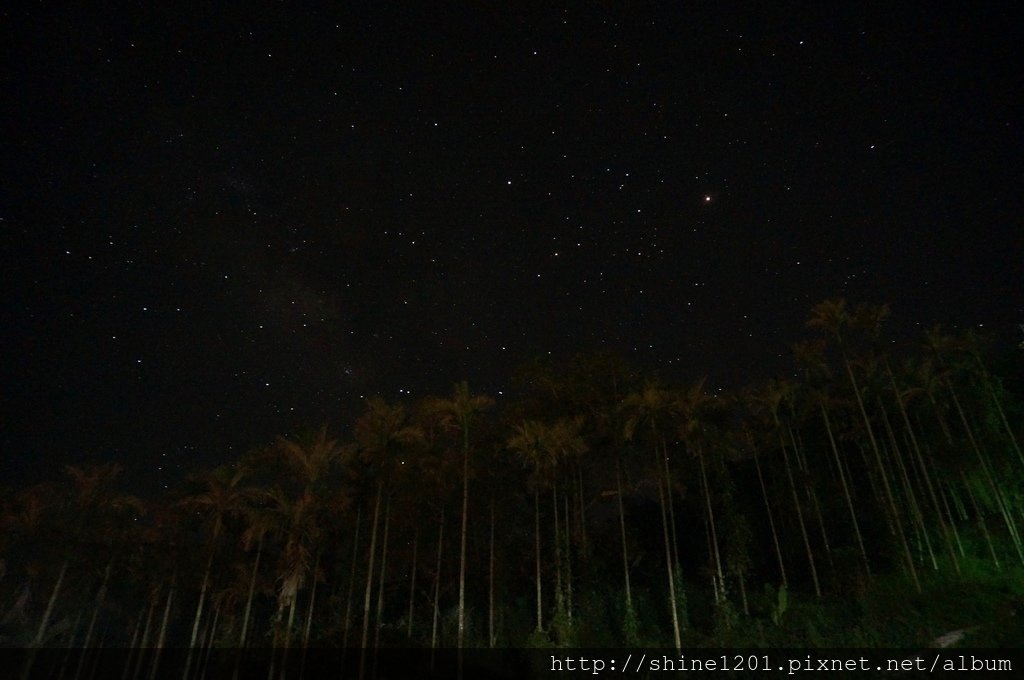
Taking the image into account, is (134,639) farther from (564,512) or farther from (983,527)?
(983,527)

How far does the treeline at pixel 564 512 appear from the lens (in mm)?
32656

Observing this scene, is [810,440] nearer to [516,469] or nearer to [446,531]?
[516,469]

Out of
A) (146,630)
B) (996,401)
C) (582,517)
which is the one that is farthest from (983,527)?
(146,630)

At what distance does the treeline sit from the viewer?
107ft

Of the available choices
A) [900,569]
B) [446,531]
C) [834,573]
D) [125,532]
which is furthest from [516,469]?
[125,532]

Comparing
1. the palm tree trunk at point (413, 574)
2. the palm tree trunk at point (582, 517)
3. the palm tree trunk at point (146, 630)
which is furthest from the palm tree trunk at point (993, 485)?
the palm tree trunk at point (146, 630)

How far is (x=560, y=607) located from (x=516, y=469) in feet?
37.5

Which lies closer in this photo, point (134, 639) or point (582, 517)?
point (582, 517)

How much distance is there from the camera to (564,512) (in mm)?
39156

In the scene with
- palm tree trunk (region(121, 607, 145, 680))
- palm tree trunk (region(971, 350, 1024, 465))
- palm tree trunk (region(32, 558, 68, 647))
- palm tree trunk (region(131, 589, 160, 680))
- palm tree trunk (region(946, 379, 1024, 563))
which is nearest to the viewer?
palm tree trunk (region(946, 379, 1024, 563))

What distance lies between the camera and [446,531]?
39594mm

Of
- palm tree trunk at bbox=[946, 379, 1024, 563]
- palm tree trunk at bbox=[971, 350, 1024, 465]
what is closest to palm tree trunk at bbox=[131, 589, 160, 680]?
palm tree trunk at bbox=[946, 379, 1024, 563]

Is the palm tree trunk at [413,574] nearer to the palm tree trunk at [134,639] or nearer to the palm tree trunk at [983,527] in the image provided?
the palm tree trunk at [134,639]

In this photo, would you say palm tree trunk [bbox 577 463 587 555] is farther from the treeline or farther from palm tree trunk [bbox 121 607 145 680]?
palm tree trunk [bbox 121 607 145 680]
